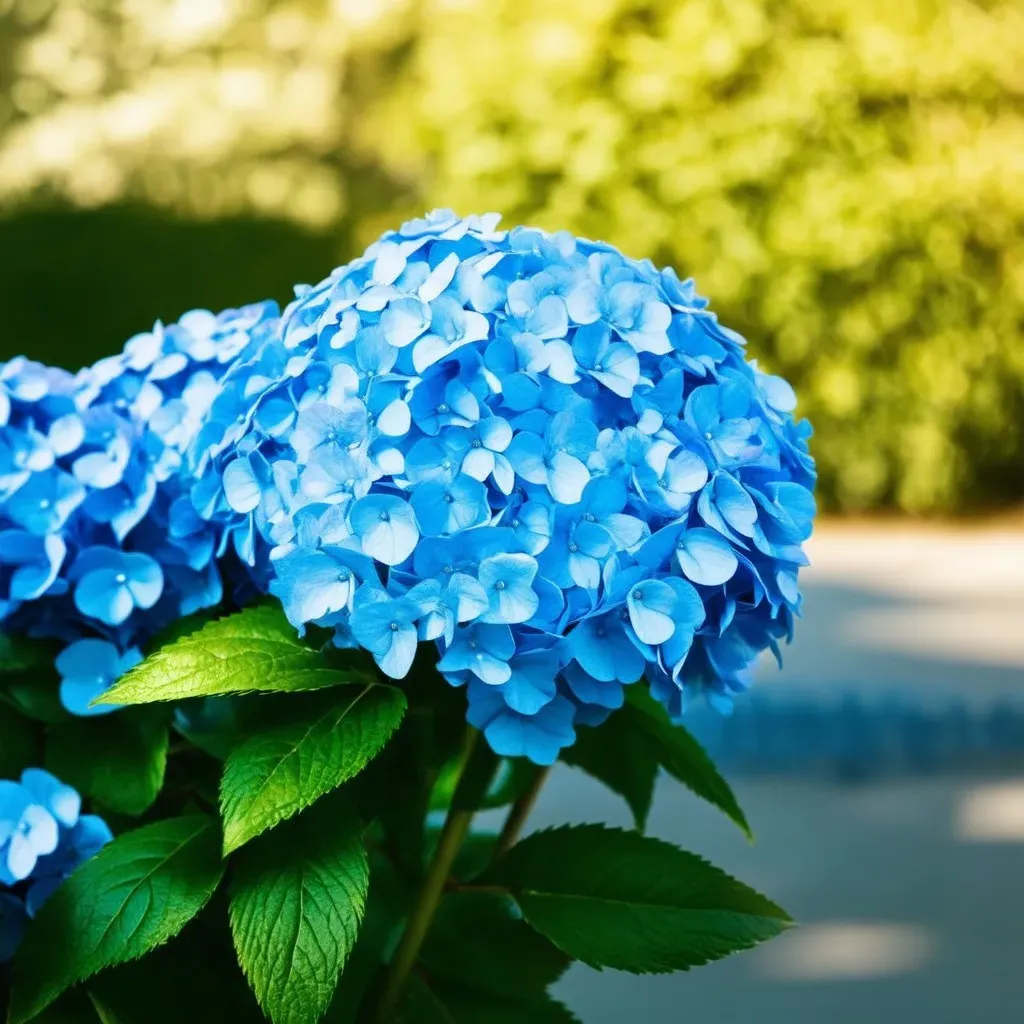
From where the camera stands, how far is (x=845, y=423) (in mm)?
5789

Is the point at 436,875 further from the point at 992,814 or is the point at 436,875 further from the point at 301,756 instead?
the point at 992,814

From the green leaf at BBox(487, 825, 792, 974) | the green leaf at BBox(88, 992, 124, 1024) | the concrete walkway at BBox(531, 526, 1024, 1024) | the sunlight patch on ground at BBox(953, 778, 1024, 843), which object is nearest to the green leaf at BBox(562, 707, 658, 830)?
the green leaf at BBox(487, 825, 792, 974)

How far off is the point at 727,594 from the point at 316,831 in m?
0.27

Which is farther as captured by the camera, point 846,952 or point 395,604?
point 846,952

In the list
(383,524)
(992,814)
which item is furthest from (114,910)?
(992,814)

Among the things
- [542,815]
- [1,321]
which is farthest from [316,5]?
[542,815]

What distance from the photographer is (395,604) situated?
2.45ft

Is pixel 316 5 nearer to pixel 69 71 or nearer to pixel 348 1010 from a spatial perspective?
pixel 69 71

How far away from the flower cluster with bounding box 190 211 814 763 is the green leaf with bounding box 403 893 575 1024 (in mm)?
229

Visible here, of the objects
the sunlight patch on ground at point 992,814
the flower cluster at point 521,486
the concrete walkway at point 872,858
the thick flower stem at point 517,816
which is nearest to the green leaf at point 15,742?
the flower cluster at point 521,486

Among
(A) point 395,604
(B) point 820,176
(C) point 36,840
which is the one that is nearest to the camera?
(A) point 395,604

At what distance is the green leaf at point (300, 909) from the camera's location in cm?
76

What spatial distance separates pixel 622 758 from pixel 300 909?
1.16ft

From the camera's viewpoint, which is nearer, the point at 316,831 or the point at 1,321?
the point at 316,831
